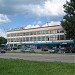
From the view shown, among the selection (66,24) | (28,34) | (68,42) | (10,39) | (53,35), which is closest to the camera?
(66,24)

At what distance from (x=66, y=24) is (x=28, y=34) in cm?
7147

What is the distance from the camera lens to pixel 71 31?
81.5 m

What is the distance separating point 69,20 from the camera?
82.1 m

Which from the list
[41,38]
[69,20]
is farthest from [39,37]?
[69,20]

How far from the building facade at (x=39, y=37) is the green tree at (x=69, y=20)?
4023cm

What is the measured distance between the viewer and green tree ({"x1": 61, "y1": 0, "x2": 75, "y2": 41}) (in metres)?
80.8

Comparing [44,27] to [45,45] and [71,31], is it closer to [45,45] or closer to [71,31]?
[45,45]

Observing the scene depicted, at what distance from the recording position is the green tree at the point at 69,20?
80.8m

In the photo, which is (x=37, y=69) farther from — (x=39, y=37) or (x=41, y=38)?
(x=39, y=37)

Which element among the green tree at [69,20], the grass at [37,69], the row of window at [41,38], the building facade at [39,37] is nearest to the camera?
the grass at [37,69]

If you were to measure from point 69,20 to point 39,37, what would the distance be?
6185cm

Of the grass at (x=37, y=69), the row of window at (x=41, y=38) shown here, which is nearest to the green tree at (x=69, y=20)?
the row of window at (x=41, y=38)

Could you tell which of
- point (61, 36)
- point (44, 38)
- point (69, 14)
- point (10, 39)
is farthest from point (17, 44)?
point (69, 14)

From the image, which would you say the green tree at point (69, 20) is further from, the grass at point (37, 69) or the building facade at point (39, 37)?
the grass at point (37, 69)
